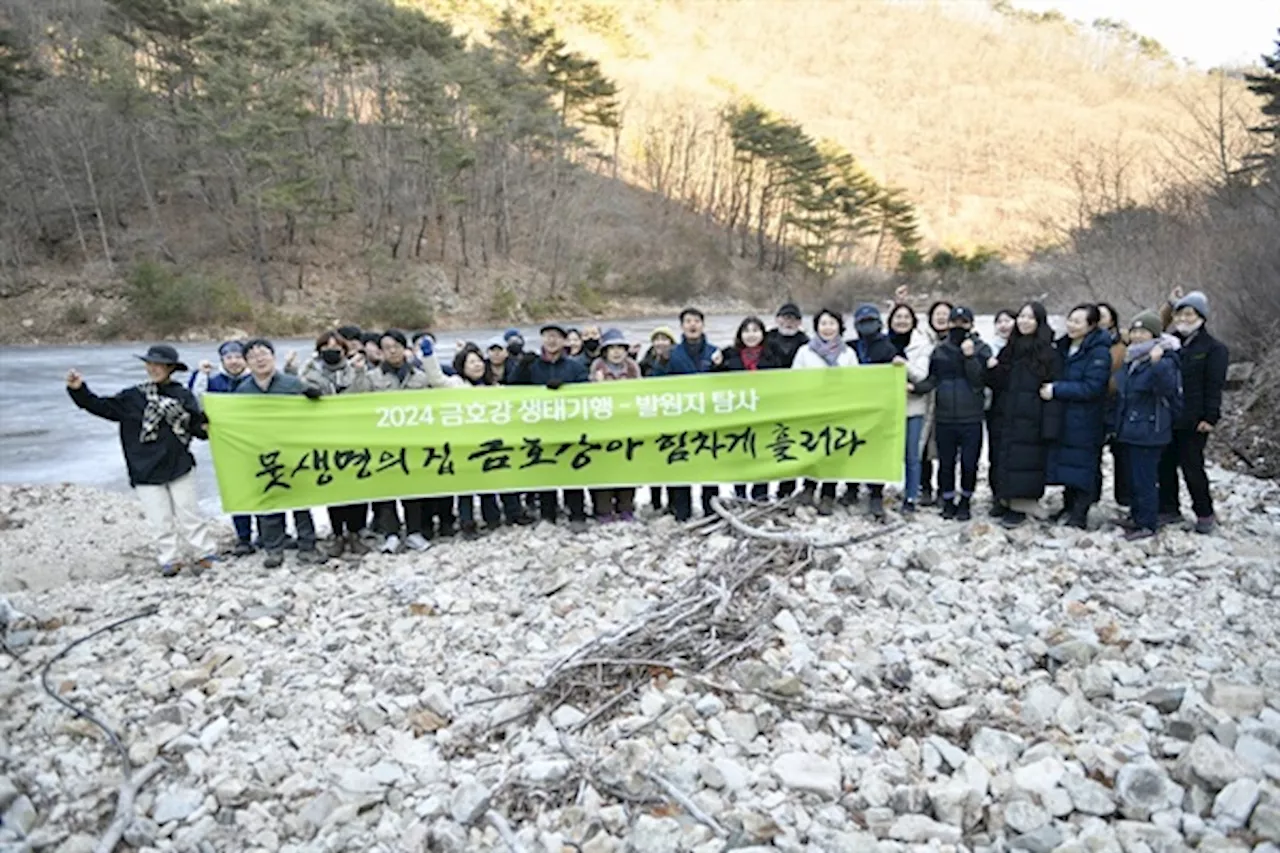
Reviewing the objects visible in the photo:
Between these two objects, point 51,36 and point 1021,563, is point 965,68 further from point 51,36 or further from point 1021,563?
point 1021,563

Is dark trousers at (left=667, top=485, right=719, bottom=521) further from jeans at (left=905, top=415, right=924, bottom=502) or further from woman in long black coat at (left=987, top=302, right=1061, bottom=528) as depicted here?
woman in long black coat at (left=987, top=302, right=1061, bottom=528)

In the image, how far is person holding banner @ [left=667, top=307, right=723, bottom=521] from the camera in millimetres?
6578

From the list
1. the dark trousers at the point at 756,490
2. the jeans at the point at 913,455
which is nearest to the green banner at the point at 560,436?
the jeans at the point at 913,455

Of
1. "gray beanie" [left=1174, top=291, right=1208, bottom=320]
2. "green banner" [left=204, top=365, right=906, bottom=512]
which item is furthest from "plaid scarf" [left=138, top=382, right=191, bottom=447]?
"gray beanie" [left=1174, top=291, right=1208, bottom=320]

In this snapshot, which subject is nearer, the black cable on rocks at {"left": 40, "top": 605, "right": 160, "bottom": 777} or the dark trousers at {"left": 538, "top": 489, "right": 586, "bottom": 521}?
the black cable on rocks at {"left": 40, "top": 605, "right": 160, "bottom": 777}

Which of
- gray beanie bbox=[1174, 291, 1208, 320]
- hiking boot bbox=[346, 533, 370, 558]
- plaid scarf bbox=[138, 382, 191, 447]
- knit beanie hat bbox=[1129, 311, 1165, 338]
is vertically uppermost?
gray beanie bbox=[1174, 291, 1208, 320]

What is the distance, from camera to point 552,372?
6535 millimetres

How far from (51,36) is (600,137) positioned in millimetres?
40011

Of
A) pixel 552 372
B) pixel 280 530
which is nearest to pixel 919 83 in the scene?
pixel 552 372

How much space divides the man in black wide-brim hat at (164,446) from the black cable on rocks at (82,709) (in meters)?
0.92

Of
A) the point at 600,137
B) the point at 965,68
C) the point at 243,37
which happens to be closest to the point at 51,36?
the point at 243,37

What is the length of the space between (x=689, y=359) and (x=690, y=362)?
27 millimetres

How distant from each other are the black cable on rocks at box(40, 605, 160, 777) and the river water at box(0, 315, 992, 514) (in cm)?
372

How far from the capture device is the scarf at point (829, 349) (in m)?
6.51
